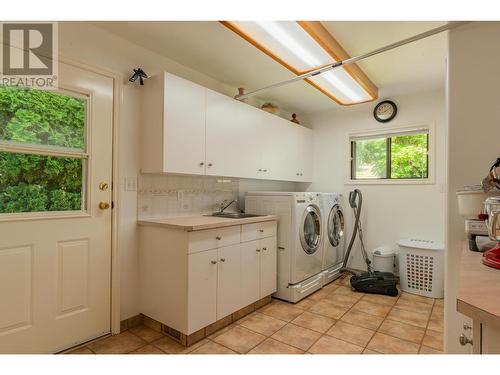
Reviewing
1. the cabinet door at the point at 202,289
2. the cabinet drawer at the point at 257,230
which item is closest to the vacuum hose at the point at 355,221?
the cabinet drawer at the point at 257,230

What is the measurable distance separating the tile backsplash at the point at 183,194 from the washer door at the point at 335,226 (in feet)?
3.69

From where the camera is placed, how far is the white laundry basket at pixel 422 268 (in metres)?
2.88

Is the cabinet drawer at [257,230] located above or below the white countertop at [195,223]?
below

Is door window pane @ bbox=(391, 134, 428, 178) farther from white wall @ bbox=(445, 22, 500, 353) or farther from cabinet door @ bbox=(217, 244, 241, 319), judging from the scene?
cabinet door @ bbox=(217, 244, 241, 319)

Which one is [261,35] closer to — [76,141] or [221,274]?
[76,141]

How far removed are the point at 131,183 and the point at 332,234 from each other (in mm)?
2464

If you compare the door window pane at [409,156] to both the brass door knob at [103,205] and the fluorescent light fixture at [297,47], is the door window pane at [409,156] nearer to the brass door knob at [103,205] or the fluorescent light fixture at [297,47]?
the fluorescent light fixture at [297,47]

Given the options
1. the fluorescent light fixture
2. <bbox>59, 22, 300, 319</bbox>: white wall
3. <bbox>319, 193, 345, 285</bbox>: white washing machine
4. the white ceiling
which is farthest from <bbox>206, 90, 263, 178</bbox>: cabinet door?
<bbox>319, 193, 345, 285</bbox>: white washing machine

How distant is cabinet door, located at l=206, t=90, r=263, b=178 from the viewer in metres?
2.50

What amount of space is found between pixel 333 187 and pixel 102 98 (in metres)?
3.14

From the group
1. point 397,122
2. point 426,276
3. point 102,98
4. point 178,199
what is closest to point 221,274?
point 178,199

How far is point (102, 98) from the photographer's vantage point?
2080mm

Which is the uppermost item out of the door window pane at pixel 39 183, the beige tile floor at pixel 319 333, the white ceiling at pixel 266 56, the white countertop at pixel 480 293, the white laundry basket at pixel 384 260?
the white ceiling at pixel 266 56

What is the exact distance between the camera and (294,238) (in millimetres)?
2770
